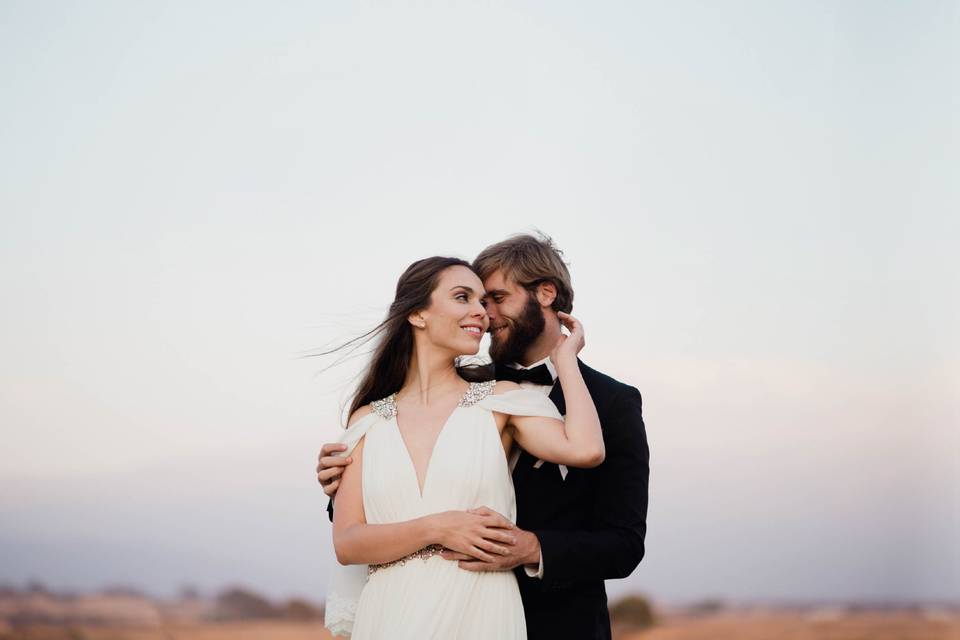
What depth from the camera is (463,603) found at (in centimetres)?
299

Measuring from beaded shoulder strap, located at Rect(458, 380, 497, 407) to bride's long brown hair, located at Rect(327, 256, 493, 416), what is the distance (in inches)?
4.7

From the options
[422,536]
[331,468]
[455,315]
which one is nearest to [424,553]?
[422,536]

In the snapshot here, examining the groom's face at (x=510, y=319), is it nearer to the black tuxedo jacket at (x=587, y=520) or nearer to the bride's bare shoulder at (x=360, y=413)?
the black tuxedo jacket at (x=587, y=520)

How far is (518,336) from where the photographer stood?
3559 mm

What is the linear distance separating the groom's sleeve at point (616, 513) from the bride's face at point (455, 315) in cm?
49

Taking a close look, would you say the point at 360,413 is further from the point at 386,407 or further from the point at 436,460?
the point at 436,460

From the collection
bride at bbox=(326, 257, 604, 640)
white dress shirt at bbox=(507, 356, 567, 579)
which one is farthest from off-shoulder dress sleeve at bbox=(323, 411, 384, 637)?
white dress shirt at bbox=(507, 356, 567, 579)

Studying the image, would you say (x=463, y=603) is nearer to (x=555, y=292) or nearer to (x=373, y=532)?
(x=373, y=532)

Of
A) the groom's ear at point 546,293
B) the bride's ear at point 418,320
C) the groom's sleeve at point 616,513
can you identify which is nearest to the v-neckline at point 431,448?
the bride's ear at point 418,320

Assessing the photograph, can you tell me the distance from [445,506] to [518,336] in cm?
72

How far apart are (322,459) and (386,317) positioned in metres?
0.48

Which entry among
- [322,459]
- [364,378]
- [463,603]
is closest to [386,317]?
[364,378]

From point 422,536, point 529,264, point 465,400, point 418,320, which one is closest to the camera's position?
point 422,536

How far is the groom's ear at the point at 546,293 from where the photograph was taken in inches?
144
